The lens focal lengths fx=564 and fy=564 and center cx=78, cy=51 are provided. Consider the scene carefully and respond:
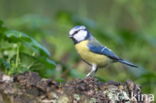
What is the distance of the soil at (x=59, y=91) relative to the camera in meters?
2.29

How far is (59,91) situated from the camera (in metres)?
2.35

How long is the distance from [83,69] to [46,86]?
264cm

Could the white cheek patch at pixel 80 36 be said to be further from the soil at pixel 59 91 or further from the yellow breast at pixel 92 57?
the soil at pixel 59 91

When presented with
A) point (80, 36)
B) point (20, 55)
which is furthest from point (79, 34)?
point (20, 55)

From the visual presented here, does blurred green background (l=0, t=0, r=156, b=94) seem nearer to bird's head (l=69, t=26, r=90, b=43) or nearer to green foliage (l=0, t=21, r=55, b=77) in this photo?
green foliage (l=0, t=21, r=55, b=77)

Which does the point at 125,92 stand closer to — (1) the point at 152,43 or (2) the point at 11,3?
(1) the point at 152,43

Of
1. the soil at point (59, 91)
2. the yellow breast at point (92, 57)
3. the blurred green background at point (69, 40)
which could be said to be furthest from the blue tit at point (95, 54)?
the soil at point (59, 91)

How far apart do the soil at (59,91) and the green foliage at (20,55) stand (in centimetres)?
60

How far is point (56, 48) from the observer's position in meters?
4.91

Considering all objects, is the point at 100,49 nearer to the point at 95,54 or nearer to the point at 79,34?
the point at 95,54

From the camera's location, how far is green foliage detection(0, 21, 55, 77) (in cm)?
300

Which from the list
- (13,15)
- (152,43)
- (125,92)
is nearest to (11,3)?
(13,15)

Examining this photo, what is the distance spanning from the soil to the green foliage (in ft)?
1.97

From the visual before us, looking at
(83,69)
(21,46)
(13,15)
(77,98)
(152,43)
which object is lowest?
(77,98)
